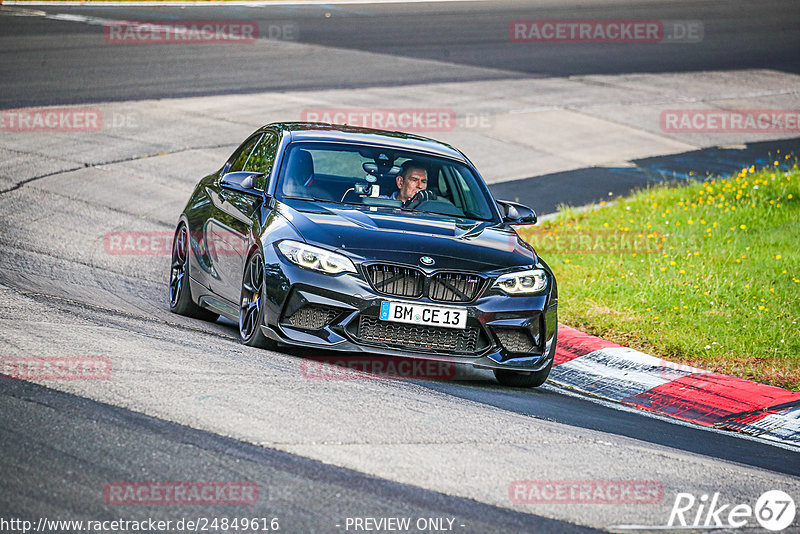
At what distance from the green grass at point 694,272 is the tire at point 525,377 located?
1.67 meters

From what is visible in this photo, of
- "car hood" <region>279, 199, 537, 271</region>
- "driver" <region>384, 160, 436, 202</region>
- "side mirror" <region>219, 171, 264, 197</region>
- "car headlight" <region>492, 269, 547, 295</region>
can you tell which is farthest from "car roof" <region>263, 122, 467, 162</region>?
"car headlight" <region>492, 269, 547, 295</region>

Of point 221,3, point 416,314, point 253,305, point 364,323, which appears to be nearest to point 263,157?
Answer: point 253,305

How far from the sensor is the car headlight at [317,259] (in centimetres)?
727

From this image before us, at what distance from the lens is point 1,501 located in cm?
426

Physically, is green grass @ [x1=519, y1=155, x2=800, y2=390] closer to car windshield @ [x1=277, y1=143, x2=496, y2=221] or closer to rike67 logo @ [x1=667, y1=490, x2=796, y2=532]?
car windshield @ [x1=277, y1=143, x2=496, y2=221]

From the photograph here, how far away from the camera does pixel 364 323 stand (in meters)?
7.23

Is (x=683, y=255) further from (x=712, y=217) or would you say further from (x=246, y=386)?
(x=246, y=386)

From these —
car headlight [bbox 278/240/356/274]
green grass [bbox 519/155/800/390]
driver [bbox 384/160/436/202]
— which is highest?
driver [bbox 384/160/436/202]

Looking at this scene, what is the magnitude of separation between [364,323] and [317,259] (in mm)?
510

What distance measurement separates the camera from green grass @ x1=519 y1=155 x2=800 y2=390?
929 cm

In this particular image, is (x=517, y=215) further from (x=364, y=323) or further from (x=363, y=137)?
(x=364, y=323)

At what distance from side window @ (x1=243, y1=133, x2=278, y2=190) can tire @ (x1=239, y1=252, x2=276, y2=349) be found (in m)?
0.97

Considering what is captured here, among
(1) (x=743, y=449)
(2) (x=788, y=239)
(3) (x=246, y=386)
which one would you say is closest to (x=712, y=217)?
(2) (x=788, y=239)

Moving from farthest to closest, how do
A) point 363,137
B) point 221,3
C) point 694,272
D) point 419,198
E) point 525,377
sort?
point 221,3
point 694,272
point 363,137
point 419,198
point 525,377
